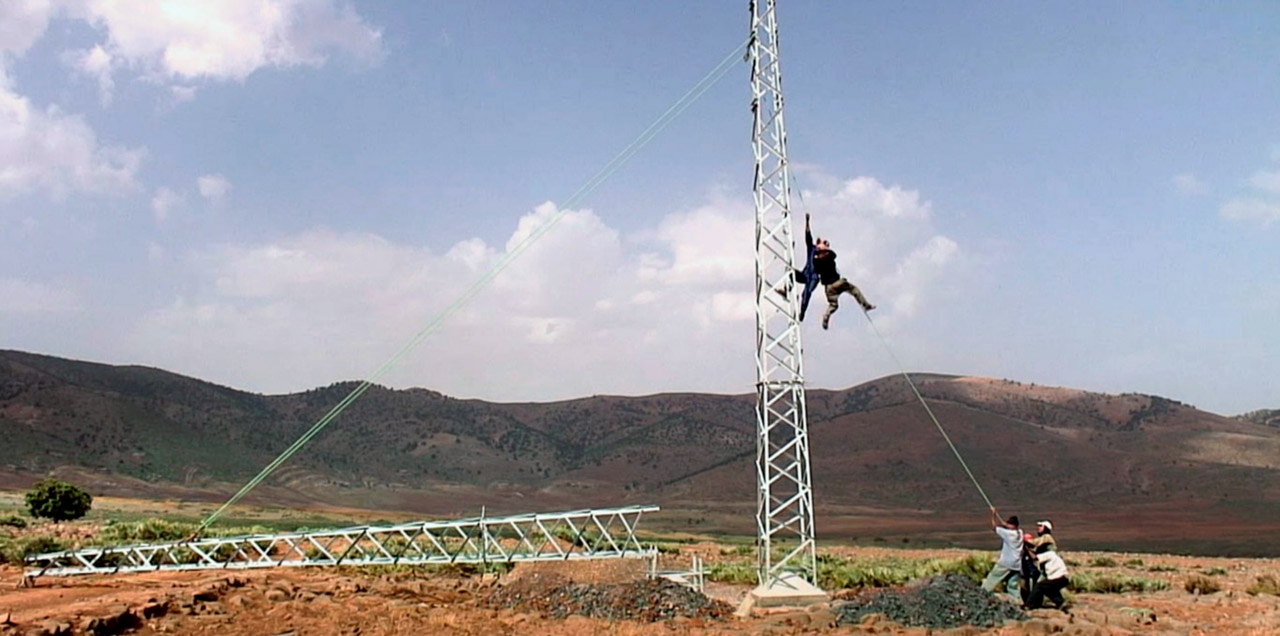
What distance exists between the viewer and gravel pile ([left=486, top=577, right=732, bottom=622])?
16281mm

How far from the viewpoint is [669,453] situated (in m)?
110

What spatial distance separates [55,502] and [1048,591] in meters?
36.8

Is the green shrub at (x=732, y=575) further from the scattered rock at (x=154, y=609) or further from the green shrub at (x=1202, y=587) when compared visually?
the scattered rock at (x=154, y=609)

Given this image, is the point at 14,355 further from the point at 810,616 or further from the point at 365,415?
the point at 810,616

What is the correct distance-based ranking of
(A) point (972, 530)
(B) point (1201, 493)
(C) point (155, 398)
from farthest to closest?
(C) point (155, 398), (B) point (1201, 493), (A) point (972, 530)

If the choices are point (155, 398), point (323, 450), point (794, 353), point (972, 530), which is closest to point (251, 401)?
point (155, 398)

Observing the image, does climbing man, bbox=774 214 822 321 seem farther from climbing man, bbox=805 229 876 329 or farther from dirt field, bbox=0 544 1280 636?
dirt field, bbox=0 544 1280 636

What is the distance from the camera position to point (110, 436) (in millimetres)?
91000

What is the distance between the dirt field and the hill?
42.8 m

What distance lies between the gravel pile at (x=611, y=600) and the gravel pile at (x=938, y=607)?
2665 mm

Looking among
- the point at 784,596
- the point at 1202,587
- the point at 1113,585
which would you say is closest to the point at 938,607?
the point at 784,596

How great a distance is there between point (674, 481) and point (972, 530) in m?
39.9

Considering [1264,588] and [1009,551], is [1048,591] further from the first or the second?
[1264,588]

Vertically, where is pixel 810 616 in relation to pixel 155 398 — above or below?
below
